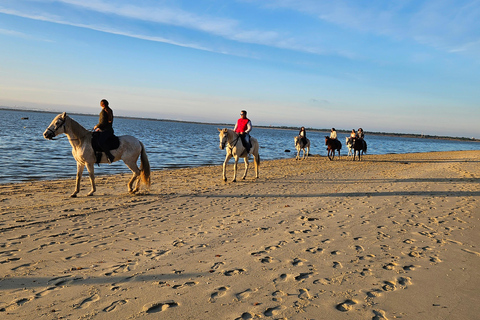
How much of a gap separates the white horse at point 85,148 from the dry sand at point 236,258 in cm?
88

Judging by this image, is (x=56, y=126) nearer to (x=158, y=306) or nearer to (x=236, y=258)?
(x=236, y=258)

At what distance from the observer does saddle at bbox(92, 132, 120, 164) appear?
31.5 feet

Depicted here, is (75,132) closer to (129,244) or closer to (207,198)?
(207,198)

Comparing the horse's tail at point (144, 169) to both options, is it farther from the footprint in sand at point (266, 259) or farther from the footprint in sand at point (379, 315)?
the footprint in sand at point (379, 315)

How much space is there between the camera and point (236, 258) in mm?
4879

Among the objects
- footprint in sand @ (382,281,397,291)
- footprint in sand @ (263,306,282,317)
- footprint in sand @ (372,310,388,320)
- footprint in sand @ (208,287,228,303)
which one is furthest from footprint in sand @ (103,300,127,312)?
footprint in sand @ (382,281,397,291)

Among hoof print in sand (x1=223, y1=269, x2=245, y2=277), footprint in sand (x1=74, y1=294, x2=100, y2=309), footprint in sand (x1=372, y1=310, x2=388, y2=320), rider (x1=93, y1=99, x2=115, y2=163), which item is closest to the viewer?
footprint in sand (x1=372, y1=310, x2=388, y2=320)

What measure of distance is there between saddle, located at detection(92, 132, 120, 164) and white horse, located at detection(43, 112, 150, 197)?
11 cm

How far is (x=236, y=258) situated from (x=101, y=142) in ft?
21.5

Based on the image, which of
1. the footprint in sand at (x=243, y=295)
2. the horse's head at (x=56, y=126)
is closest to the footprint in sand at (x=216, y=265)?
the footprint in sand at (x=243, y=295)

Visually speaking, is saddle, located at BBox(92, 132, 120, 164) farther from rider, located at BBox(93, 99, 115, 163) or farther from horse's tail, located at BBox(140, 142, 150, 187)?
horse's tail, located at BBox(140, 142, 150, 187)

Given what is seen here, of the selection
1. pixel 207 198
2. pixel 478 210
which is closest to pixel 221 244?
pixel 207 198

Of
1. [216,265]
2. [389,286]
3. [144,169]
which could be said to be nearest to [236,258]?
[216,265]

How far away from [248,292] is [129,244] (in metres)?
2.64
